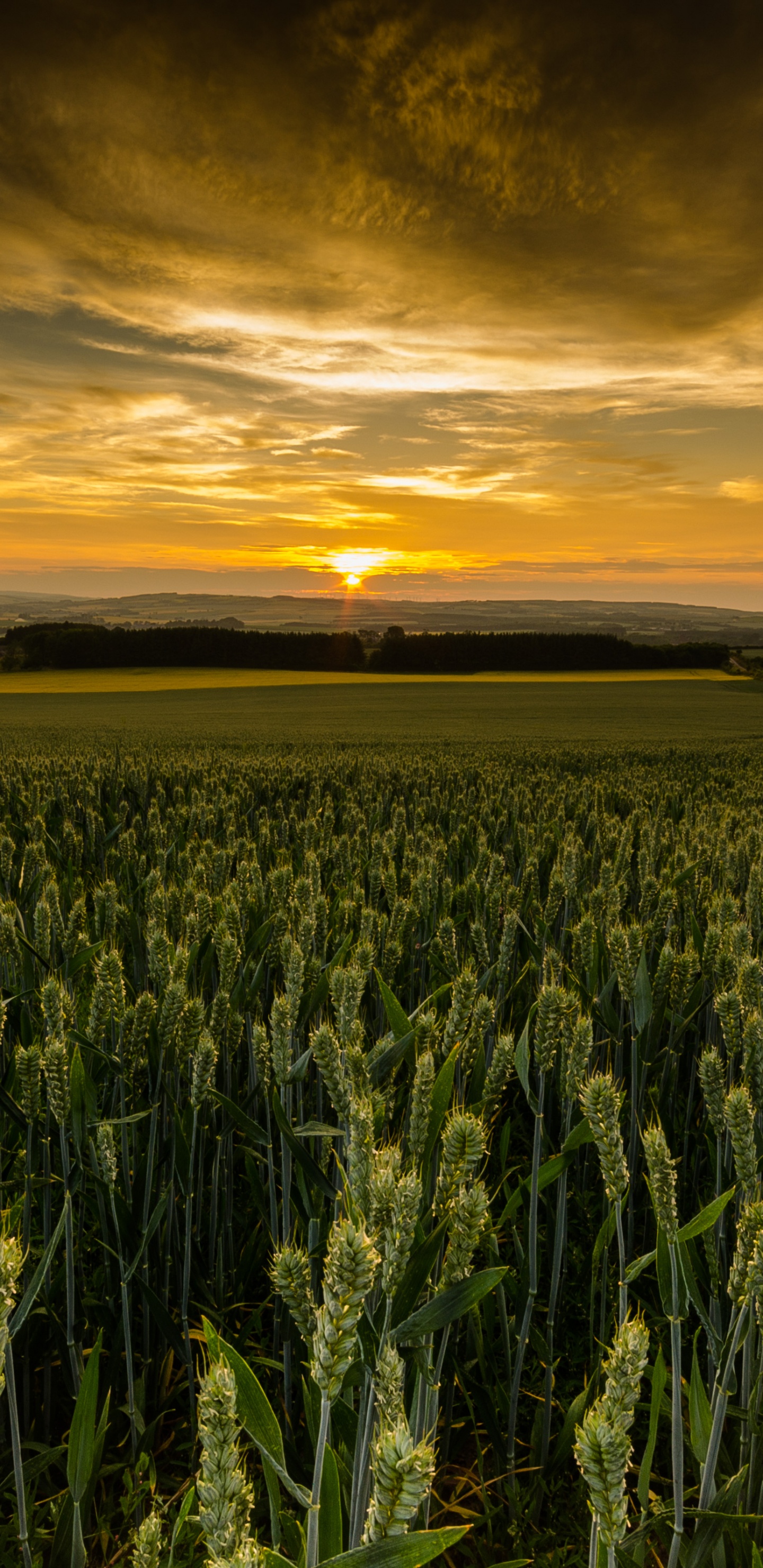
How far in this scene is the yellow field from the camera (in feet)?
189

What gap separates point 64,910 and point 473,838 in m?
3.34

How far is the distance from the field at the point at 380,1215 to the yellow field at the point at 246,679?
5083cm

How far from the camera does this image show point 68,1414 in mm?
2676

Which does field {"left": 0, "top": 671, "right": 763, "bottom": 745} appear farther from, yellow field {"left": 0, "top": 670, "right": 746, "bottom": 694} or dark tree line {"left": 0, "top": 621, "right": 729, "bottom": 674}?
dark tree line {"left": 0, "top": 621, "right": 729, "bottom": 674}

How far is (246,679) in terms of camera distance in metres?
63.8

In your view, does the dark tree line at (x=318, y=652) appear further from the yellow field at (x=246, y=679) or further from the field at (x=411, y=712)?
the field at (x=411, y=712)

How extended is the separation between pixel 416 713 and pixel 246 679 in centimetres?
2922

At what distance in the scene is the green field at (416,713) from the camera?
1049 inches

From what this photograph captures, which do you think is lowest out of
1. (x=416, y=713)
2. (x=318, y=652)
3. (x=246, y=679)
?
(x=416, y=713)

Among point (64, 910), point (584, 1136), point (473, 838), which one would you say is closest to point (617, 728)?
point (473, 838)

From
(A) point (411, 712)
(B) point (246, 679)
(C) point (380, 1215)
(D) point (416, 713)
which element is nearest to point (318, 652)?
(B) point (246, 679)

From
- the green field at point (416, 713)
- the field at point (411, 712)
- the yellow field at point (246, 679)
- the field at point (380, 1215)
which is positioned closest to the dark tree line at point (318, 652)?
the yellow field at point (246, 679)

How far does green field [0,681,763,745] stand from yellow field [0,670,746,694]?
2.47 meters

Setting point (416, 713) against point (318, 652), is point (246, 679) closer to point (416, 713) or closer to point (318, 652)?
point (318, 652)
